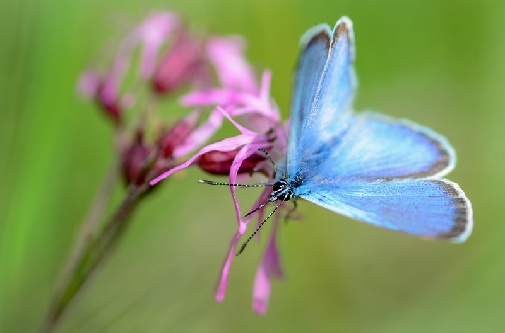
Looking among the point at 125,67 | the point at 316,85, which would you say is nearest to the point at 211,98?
the point at 316,85

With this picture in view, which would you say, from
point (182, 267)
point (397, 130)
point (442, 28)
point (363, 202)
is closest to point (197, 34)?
point (182, 267)

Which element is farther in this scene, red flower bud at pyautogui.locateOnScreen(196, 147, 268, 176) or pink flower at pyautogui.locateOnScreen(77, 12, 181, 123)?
pink flower at pyautogui.locateOnScreen(77, 12, 181, 123)

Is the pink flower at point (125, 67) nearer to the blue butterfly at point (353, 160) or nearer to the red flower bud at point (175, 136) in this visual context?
the red flower bud at point (175, 136)

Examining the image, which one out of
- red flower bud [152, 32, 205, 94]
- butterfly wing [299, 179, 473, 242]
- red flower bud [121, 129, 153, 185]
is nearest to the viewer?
butterfly wing [299, 179, 473, 242]

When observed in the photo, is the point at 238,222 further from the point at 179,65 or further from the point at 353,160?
the point at 179,65

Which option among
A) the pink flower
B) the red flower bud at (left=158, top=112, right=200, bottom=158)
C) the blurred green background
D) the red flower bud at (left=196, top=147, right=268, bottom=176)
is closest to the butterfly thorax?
the red flower bud at (left=196, top=147, right=268, bottom=176)

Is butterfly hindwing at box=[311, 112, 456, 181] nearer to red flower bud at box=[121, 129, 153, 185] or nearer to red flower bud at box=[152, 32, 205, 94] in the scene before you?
red flower bud at box=[121, 129, 153, 185]

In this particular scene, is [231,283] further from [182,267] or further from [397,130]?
[397,130]
